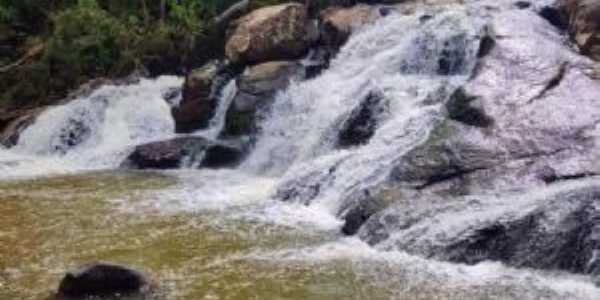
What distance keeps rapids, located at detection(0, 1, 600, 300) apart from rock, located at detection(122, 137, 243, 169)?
51cm

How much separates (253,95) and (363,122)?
419 cm

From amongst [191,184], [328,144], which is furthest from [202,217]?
[328,144]

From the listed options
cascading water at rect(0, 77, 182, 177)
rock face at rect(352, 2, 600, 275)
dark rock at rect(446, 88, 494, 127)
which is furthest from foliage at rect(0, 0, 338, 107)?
dark rock at rect(446, 88, 494, 127)

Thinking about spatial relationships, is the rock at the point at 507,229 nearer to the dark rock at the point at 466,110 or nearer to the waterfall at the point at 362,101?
the waterfall at the point at 362,101

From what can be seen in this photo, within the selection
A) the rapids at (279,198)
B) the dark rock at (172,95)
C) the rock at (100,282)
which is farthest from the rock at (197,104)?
the rock at (100,282)

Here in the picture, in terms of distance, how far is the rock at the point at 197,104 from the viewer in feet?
84.7

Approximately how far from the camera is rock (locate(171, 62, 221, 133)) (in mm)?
25828

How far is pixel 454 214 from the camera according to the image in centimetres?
1477

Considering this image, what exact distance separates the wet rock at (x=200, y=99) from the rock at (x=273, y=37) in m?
0.65

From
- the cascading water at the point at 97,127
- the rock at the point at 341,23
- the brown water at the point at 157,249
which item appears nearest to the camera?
the brown water at the point at 157,249

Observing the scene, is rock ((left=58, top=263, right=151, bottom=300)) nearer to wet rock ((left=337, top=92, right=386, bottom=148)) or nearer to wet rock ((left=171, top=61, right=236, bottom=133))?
wet rock ((left=337, top=92, right=386, bottom=148))

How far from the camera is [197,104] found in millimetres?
25922

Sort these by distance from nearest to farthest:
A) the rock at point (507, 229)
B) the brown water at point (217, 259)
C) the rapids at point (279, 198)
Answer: the brown water at point (217, 259) → the rapids at point (279, 198) → the rock at point (507, 229)

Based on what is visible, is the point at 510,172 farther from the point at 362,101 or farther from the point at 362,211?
the point at 362,101
